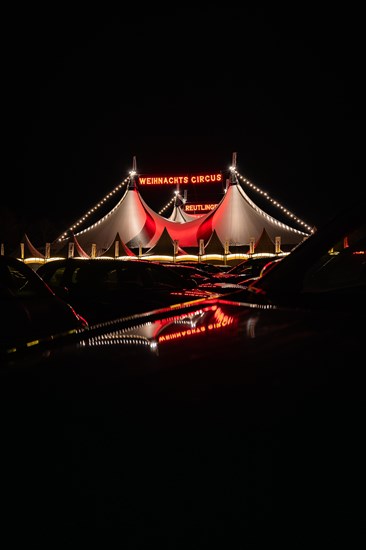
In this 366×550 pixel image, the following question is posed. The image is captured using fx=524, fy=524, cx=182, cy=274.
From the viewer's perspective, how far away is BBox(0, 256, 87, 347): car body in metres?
3.77

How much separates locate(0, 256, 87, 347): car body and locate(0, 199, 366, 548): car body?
231 centimetres

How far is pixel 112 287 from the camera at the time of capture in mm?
6574

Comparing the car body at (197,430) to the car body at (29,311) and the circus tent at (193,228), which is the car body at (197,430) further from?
the circus tent at (193,228)

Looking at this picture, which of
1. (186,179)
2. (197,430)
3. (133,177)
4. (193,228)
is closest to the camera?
(197,430)

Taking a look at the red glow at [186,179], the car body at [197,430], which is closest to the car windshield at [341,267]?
the car body at [197,430]

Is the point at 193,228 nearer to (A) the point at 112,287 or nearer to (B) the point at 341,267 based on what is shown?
(A) the point at 112,287

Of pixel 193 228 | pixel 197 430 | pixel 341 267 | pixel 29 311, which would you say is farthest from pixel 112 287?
pixel 193 228

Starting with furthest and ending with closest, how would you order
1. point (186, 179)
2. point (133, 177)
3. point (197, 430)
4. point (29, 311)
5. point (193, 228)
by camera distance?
1. point (186, 179)
2. point (133, 177)
3. point (193, 228)
4. point (29, 311)
5. point (197, 430)

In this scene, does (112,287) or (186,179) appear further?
(186,179)

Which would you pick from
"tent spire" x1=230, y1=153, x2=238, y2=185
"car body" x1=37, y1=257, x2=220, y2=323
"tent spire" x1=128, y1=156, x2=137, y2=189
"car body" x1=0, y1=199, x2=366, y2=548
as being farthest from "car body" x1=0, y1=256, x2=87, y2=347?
"tent spire" x1=128, y1=156, x2=137, y2=189

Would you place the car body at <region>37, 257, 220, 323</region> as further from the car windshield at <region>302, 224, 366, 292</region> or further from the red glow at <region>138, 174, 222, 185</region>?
the red glow at <region>138, 174, 222, 185</region>

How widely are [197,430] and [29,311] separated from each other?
324cm

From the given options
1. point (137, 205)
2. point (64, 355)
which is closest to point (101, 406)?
point (64, 355)

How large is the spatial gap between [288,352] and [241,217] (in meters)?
27.2
